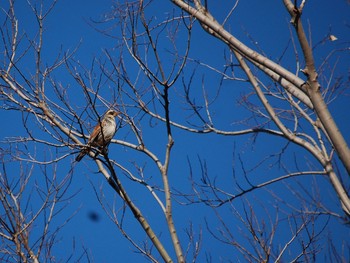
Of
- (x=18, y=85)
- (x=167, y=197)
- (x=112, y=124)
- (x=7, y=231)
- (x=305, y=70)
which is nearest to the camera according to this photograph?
(x=305, y=70)

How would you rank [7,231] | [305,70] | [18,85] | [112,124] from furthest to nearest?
[112,124]
[18,85]
[7,231]
[305,70]

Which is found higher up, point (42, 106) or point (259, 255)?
point (42, 106)

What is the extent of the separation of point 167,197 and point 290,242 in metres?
1.85

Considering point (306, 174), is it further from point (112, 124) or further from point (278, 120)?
point (112, 124)

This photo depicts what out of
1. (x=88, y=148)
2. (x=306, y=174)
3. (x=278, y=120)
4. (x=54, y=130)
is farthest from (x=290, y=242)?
(x=54, y=130)

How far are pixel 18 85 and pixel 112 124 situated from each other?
1.79 m

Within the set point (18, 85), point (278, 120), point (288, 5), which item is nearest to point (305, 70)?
point (288, 5)

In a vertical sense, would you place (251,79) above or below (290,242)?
above

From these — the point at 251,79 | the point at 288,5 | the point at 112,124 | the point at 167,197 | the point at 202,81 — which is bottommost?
the point at 167,197

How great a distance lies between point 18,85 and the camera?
14.4ft

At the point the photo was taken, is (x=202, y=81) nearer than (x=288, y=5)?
No

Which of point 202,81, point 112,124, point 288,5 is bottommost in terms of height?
point 288,5

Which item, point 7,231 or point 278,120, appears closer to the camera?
point 7,231

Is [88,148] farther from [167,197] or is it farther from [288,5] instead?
[288,5]
